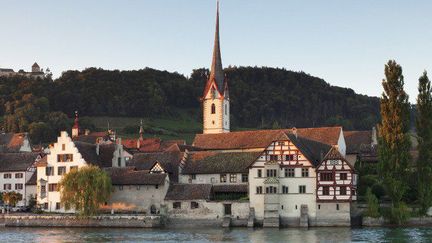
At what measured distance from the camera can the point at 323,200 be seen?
8088cm

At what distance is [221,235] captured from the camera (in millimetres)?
72500

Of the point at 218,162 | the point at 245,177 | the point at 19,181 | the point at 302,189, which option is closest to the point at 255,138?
the point at 218,162

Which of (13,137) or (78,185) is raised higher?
(13,137)

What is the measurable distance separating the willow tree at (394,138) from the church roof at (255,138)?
15.5m

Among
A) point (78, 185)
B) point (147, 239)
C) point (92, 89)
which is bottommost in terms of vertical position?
point (147, 239)

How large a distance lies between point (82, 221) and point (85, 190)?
11.6 feet

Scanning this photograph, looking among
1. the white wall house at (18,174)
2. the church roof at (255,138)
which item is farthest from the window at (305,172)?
the white wall house at (18,174)

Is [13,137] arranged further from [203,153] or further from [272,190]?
[272,190]

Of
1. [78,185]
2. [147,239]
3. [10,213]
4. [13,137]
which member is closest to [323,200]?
[147,239]

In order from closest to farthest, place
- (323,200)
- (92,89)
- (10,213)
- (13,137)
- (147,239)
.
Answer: (147,239)
(323,200)
(10,213)
(13,137)
(92,89)

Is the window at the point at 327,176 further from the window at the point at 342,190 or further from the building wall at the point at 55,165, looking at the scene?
the building wall at the point at 55,165

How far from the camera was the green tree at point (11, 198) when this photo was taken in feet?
308

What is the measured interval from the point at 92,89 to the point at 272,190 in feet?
401

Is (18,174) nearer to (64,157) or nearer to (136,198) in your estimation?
(64,157)
